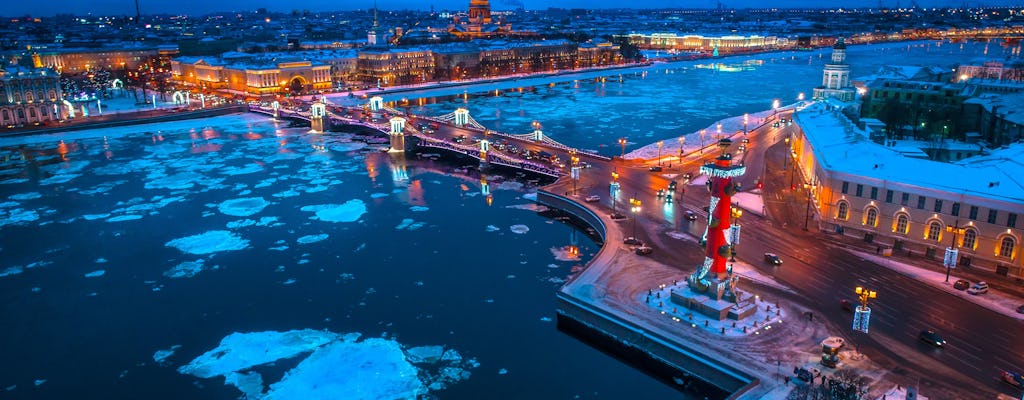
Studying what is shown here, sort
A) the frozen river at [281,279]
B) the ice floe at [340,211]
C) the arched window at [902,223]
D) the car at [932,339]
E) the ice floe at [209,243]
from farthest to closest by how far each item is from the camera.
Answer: the ice floe at [340,211] → the ice floe at [209,243] → the arched window at [902,223] → the frozen river at [281,279] → the car at [932,339]

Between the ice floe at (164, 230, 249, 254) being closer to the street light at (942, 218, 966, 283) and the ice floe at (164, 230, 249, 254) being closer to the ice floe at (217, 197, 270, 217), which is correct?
the ice floe at (217, 197, 270, 217)

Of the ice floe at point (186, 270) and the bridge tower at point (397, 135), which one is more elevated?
the bridge tower at point (397, 135)

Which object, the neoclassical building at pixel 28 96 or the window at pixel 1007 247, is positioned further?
the neoclassical building at pixel 28 96

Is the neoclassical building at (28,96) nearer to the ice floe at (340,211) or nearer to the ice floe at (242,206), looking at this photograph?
the ice floe at (242,206)

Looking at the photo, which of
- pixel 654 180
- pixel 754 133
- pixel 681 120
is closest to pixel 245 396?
pixel 654 180

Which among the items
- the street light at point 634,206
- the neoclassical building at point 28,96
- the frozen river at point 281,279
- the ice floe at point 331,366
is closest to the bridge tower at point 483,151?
the frozen river at point 281,279

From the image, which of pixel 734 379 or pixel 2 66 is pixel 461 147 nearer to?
pixel 734 379

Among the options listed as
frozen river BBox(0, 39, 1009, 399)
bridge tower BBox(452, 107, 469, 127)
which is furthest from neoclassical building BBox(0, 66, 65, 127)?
bridge tower BBox(452, 107, 469, 127)
